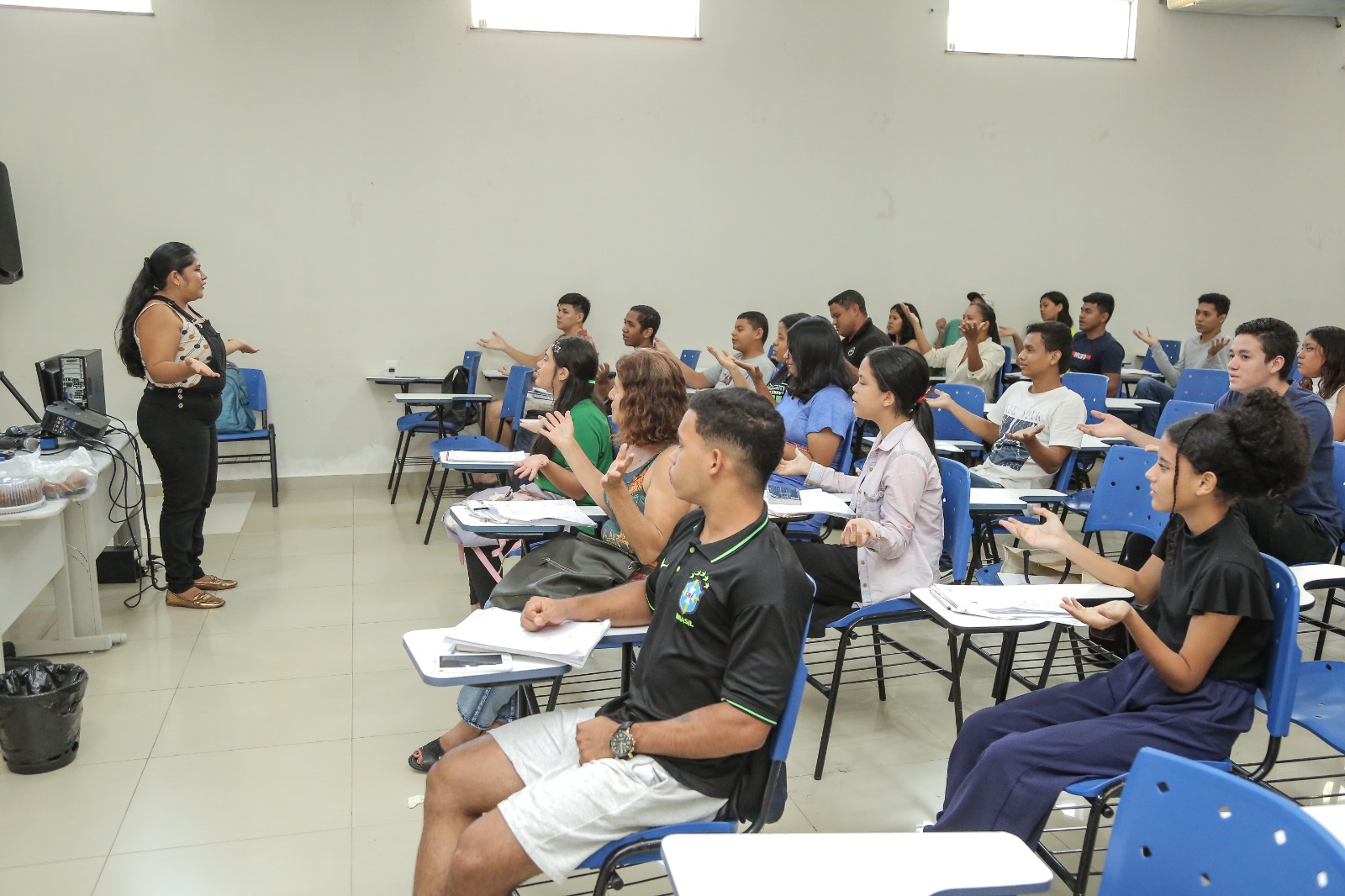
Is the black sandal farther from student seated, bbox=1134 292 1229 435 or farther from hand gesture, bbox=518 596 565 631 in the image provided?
student seated, bbox=1134 292 1229 435

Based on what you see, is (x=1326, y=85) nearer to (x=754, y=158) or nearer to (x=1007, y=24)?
(x=1007, y=24)

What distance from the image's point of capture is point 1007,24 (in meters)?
7.01

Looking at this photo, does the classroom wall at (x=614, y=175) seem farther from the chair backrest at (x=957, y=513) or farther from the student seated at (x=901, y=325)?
the chair backrest at (x=957, y=513)

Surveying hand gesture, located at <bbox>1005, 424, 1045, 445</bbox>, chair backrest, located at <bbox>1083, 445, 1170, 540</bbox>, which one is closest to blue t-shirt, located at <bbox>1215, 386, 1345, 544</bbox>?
chair backrest, located at <bbox>1083, 445, 1170, 540</bbox>

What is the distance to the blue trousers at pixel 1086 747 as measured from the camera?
1.78 m

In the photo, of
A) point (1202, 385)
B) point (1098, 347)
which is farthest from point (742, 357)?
point (1202, 385)

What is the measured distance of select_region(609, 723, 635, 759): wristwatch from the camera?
64.2 inches

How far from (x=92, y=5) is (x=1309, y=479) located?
655 cm

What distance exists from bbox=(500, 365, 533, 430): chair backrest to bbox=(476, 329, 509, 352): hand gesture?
900 mm

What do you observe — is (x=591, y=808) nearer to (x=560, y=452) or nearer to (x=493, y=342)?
(x=560, y=452)

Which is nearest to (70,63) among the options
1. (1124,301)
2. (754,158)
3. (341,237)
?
(341,237)

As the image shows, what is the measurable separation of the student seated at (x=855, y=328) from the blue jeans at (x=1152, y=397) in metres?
2.03

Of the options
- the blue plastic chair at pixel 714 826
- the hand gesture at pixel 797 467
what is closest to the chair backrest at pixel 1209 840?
the blue plastic chair at pixel 714 826

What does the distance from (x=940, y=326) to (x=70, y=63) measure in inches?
232
